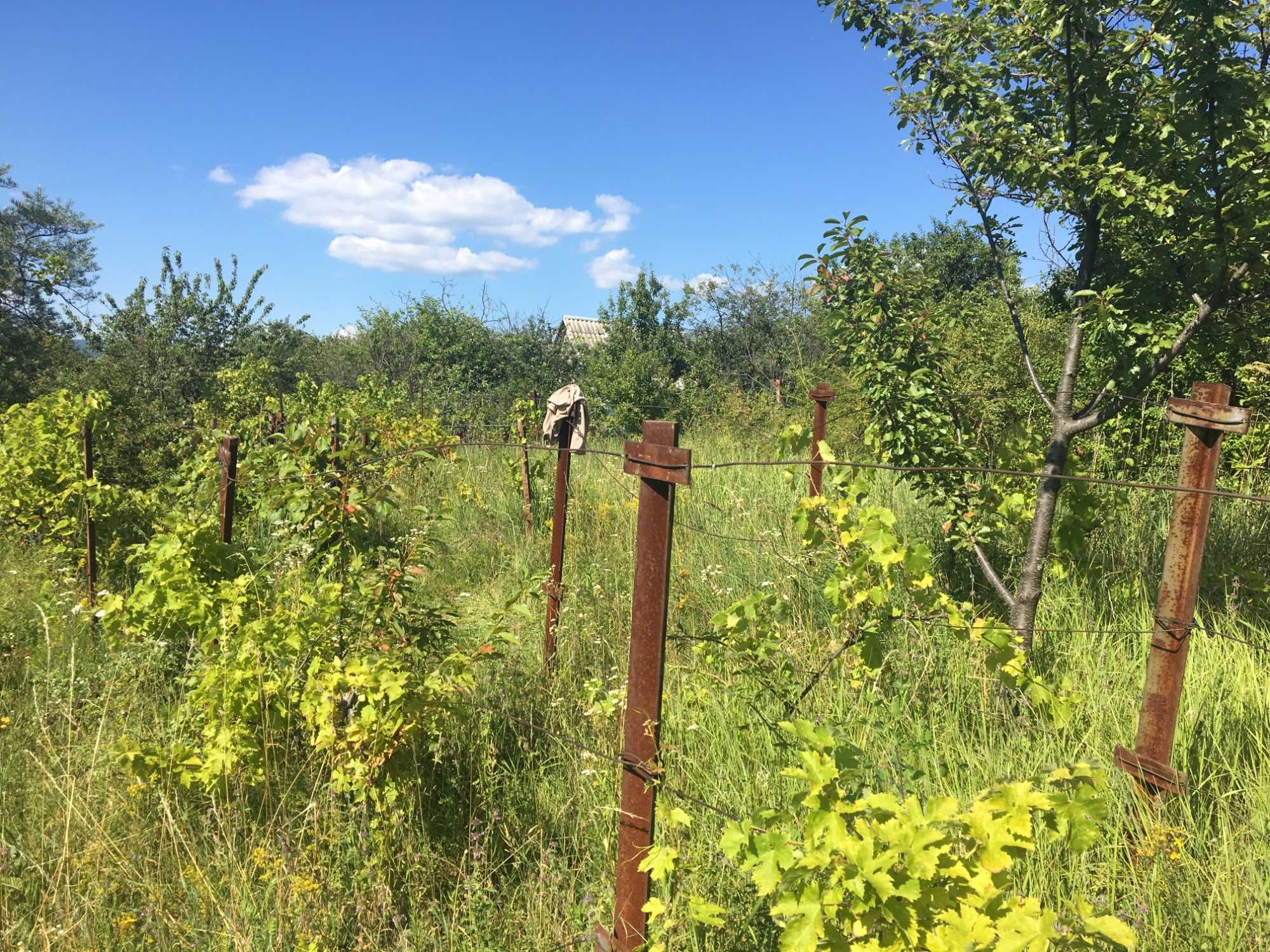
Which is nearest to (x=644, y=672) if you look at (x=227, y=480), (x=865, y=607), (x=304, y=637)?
(x=865, y=607)

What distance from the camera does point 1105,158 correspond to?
287cm

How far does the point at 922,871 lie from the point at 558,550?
3059mm

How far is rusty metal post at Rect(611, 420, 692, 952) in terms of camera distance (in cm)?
178

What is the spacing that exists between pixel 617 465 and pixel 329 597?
19.6 feet

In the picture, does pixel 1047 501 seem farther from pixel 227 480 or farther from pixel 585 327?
pixel 585 327

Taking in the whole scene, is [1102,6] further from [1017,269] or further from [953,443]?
[1017,269]

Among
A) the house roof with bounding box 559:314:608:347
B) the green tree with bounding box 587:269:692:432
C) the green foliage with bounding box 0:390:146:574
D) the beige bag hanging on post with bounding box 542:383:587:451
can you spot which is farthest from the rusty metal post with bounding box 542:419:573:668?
the house roof with bounding box 559:314:608:347

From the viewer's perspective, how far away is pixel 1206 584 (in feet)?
13.0

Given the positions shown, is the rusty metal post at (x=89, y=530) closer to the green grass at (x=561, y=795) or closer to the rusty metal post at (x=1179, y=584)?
the green grass at (x=561, y=795)

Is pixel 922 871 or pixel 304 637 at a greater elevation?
pixel 922 871

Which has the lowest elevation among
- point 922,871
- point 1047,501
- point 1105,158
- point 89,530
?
point 89,530

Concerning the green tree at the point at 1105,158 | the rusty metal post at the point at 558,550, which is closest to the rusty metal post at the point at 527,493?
the rusty metal post at the point at 558,550

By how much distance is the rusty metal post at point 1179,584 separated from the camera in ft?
6.93

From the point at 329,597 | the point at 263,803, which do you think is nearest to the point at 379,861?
the point at 263,803
